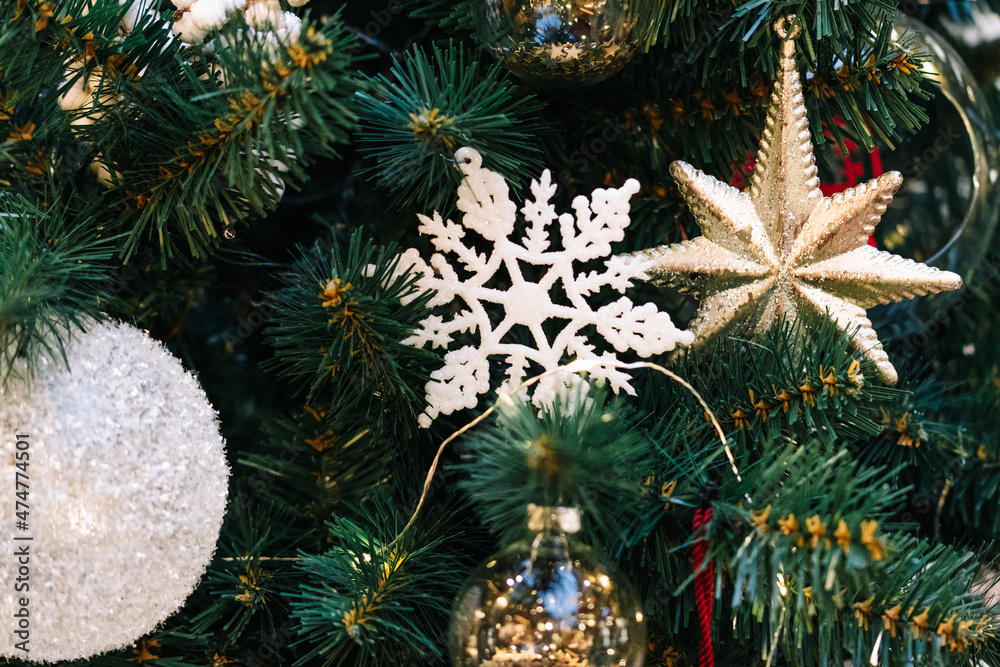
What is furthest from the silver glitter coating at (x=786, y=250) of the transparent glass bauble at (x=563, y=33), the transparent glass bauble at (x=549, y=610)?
the transparent glass bauble at (x=549, y=610)

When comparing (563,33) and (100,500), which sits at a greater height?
(563,33)

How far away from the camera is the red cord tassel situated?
19.2 inches

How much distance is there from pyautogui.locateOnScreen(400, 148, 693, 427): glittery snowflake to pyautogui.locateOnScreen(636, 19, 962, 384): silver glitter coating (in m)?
0.04

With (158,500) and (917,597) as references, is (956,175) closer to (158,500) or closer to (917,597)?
(917,597)

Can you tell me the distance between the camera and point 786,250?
609 millimetres

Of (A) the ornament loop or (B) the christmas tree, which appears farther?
(A) the ornament loop

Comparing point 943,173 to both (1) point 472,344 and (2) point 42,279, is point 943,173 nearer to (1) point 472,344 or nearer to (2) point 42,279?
(1) point 472,344

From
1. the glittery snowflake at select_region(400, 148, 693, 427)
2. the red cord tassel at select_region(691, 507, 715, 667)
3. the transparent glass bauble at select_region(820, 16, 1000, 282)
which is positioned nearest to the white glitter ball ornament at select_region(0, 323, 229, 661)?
the glittery snowflake at select_region(400, 148, 693, 427)

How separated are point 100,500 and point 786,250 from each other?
522 millimetres
